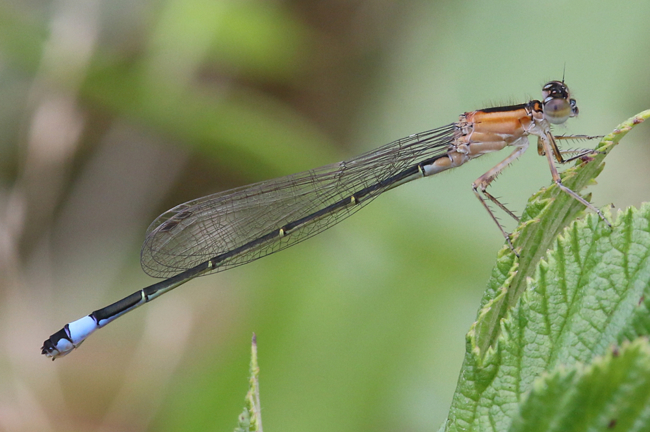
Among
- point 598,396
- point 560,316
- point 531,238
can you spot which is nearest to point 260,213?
point 531,238

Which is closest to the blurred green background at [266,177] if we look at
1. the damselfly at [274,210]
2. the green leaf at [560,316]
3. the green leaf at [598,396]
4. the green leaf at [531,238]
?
the damselfly at [274,210]

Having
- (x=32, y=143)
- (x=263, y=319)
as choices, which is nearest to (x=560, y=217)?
(x=263, y=319)

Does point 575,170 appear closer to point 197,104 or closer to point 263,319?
point 263,319

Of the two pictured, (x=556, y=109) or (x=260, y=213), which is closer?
(x=556, y=109)

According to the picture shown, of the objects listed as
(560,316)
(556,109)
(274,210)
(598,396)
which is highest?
(274,210)

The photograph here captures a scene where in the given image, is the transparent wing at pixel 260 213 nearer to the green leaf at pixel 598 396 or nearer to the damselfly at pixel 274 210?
the damselfly at pixel 274 210

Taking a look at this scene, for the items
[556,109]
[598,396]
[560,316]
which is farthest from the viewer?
[556,109]

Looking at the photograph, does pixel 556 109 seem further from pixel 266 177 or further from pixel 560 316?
pixel 266 177
